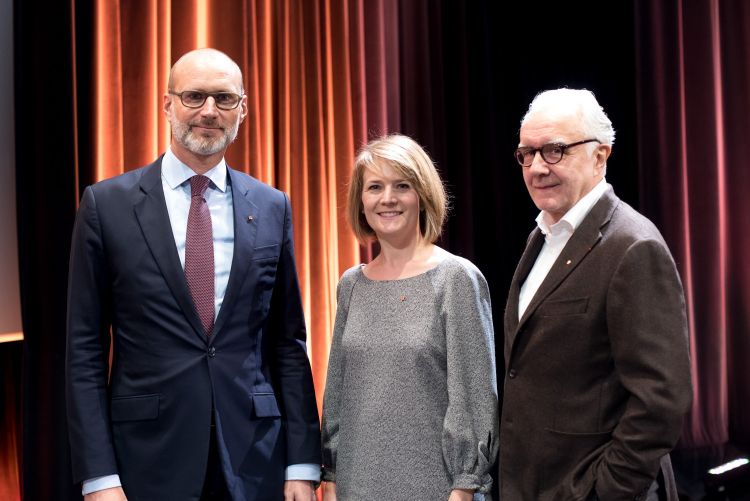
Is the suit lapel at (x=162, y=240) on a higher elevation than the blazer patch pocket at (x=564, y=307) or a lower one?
higher

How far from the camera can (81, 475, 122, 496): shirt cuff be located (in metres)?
1.98

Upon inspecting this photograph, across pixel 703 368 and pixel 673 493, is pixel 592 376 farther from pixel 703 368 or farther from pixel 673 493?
pixel 703 368

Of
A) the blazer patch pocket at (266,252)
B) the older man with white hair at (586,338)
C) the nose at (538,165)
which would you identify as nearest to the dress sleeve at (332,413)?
the blazer patch pocket at (266,252)

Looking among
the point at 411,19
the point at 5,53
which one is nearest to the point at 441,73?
the point at 411,19

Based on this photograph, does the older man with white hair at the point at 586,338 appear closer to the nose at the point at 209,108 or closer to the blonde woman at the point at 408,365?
the blonde woman at the point at 408,365

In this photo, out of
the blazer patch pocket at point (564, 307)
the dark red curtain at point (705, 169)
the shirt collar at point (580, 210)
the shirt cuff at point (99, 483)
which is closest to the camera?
the blazer patch pocket at point (564, 307)

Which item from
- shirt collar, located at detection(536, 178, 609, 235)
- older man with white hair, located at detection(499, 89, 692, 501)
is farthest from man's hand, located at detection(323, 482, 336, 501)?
shirt collar, located at detection(536, 178, 609, 235)

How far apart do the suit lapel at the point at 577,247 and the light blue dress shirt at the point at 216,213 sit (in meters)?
0.75

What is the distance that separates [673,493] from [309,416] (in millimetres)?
919

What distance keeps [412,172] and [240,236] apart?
0.49 metres

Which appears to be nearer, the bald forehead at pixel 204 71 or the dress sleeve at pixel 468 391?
the dress sleeve at pixel 468 391

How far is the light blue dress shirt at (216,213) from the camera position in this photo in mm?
2118

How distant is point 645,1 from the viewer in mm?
4789

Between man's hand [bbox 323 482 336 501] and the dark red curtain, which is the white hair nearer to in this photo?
man's hand [bbox 323 482 336 501]
